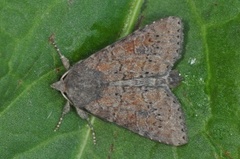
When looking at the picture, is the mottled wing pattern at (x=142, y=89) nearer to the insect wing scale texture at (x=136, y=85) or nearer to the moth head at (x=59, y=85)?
the insect wing scale texture at (x=136, y=85)

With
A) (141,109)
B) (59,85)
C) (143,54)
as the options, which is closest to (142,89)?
(141,109)

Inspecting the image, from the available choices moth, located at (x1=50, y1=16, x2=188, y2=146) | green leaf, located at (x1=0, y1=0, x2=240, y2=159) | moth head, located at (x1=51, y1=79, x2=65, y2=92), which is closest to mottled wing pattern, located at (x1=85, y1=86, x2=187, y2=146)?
moth, located at (x1=50, y1=16, x2=188, y2=146)

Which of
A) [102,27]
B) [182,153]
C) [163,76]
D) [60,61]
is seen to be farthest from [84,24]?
[182,153]

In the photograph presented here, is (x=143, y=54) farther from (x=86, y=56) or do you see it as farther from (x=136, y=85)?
(x=86, y=56)

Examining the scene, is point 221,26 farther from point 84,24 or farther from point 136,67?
point 84,24

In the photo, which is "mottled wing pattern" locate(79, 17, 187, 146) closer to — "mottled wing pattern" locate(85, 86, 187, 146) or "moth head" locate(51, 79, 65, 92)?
"mottled wing pattern" locate(85, 86, 187, 146)

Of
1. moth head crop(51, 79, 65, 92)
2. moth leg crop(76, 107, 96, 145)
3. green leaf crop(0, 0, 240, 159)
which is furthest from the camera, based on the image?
moth leg crop(76, 107, 96, 145)
